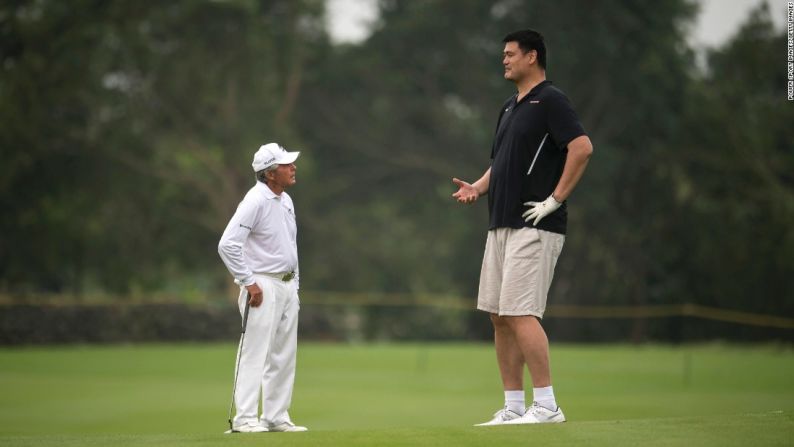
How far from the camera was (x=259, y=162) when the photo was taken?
28.1 ft

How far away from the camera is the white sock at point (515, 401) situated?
7.79 meters

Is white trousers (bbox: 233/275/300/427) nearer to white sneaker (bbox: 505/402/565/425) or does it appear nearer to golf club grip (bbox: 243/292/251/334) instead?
golf club grip (bbox: 243/292/251/334)

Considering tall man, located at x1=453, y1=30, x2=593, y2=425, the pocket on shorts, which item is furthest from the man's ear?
the pocket on shorts

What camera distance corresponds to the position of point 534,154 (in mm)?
7531

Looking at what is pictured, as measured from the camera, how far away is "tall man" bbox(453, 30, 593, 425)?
7410 mm

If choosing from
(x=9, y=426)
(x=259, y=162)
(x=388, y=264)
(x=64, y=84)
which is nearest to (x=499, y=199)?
(x=259, y=162)

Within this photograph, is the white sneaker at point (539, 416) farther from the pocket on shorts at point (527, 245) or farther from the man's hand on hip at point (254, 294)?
the man's hand on hip at point (254, 294)

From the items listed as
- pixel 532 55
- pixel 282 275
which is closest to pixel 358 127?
pixel 282 275

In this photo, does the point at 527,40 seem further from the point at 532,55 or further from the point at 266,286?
the point at 266,286

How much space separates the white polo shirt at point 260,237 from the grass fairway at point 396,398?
1.14 m

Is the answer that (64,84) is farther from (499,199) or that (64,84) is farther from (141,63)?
(499,199)

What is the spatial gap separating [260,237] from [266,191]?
30 cm

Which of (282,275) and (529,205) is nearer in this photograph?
(529,205)

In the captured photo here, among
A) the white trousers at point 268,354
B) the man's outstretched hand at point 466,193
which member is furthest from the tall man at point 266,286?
the man's outstretched hand at point 466,193
